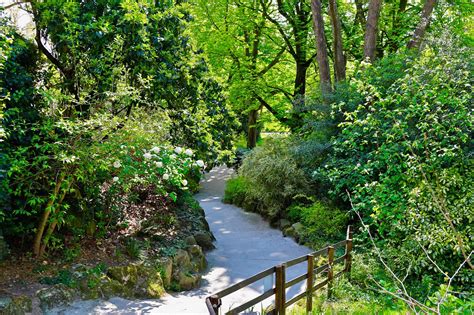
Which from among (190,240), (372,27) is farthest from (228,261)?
(372,27)

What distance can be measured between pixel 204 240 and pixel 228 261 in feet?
2.58

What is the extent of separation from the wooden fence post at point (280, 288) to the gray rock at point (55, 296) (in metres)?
2.89

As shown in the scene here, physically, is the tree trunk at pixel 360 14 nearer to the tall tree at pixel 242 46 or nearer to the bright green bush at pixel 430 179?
the tall tree at pixel 242 46

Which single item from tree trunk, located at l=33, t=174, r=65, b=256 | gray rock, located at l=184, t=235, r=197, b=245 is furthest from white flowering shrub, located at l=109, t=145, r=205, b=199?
gray rock, located at l=184, t=235, r=197, b=245

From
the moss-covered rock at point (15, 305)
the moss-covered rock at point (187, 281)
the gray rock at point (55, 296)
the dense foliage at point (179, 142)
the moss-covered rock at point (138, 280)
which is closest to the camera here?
the moss-covered rock at point (15, 305)

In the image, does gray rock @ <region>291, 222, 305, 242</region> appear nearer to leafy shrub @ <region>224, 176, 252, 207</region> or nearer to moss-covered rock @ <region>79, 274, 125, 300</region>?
leafy shrub @ <region>224, 176, 252, 207</region>

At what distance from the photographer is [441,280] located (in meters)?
6.47

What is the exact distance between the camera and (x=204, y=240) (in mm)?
8758

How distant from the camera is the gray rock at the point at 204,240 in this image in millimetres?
8672

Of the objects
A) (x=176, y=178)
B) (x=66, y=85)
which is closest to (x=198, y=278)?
(x=176, y=178)

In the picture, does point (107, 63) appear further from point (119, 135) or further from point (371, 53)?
point (371, 53)

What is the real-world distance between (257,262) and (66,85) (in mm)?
4906

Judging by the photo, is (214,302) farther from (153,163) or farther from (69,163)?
(69,163)

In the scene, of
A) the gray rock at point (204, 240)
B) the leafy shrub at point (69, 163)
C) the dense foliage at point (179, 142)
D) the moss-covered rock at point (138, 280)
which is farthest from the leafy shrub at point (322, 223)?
the leafy shrub at point (69, 163)
